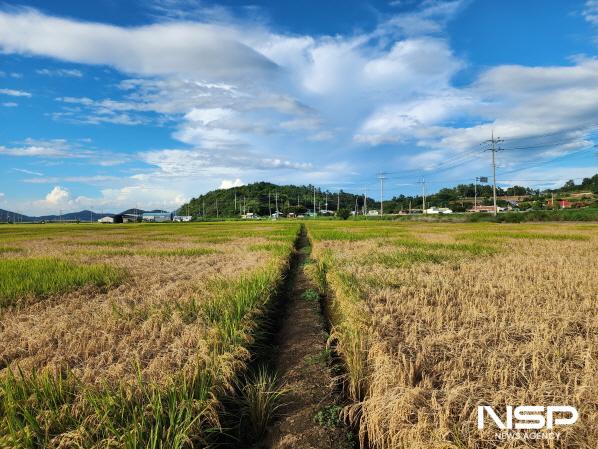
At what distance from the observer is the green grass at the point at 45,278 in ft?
22.4

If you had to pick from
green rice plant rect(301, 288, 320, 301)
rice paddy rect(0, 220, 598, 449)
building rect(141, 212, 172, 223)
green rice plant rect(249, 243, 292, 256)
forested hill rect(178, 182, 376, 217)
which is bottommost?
green rice plant rect(301, 288, 320, 301)

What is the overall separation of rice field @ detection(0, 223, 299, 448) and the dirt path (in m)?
0.52

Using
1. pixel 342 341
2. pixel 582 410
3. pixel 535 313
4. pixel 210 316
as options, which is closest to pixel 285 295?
pixel 210 316

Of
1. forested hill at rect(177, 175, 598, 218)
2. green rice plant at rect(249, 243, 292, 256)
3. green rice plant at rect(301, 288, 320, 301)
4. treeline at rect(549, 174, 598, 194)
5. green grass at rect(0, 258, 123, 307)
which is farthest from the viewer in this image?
forested hill at rect(177, 175, 598, 218)

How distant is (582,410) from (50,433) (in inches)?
156

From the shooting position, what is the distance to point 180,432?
2.43m

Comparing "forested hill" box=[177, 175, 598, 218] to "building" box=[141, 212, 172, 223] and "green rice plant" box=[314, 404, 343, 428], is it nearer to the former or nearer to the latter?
"building" box=[141, 212, 172, 223]

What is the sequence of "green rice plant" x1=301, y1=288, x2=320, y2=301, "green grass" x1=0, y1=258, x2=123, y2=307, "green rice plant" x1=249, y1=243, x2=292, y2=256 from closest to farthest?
"green grass" x1=0, y1=258, x2=123, y2=307
"green rice plant" x1=301, y1=288, x2=320, y2=301
"green rice plant" x1=249, y1=243, x2=292, y2=256

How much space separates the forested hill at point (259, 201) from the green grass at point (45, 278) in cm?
10165

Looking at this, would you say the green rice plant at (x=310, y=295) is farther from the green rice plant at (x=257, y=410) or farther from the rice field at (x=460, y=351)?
the green rice plant at (x=257, y=410)

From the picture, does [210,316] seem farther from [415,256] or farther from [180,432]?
[415,256]

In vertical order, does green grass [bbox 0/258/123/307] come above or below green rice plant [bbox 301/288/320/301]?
above

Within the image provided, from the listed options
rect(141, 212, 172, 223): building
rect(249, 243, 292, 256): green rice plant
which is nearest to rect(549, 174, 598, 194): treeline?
rect(249, 243, 292, 256): green rice plant

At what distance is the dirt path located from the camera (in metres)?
3.04
